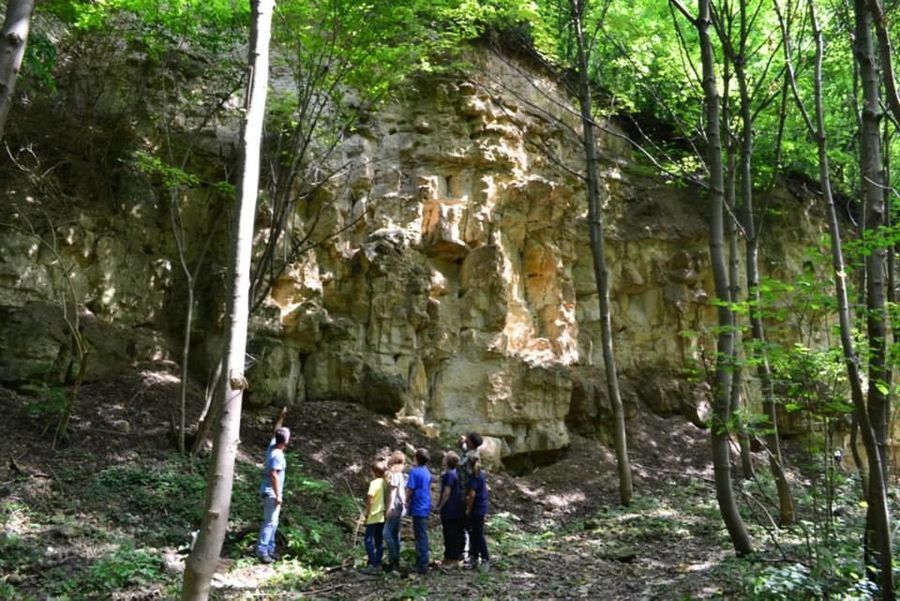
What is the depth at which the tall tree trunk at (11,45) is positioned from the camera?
13.5 ft

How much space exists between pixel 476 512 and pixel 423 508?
0.66m

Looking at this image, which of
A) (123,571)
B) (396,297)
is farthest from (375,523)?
(396,297)

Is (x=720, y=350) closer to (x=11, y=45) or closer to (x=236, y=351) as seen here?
(x=236, y=351)

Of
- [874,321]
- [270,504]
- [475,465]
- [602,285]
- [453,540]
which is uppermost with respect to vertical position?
[602,285]

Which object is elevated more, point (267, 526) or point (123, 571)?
point (267, 526)

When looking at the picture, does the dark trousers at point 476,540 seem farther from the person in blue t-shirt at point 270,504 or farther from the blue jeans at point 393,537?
the person in blue t-shirt at point 270,504

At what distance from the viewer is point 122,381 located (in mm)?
11094

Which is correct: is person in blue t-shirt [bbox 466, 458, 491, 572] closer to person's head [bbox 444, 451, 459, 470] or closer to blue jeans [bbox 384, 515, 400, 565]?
person's head [bbox 444, 451, 459, 470]

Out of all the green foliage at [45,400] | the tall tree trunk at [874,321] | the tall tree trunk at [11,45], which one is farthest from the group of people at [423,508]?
the tall tree trunk at [11,45]

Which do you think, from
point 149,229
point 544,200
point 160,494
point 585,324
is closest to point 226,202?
point 149,229

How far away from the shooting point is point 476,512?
26.1 feet

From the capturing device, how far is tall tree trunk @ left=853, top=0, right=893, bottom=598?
18.9 feet

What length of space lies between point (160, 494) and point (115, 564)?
1.86 m

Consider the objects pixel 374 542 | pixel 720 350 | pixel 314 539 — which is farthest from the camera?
pixel 314 539
